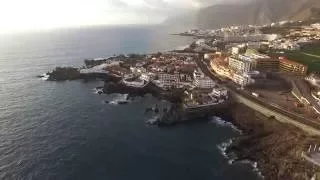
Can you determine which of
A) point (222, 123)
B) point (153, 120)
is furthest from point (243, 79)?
point (153, 120)

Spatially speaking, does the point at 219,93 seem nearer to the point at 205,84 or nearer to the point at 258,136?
the point at 205,84

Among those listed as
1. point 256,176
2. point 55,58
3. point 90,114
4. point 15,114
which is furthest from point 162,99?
point 55,58

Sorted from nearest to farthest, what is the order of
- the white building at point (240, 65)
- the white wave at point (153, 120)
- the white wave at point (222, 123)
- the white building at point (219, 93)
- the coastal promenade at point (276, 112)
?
the coastal promenade at point (276, 112)
the white wave at point (222, 123)
the white wave at point (153, 120)
the white building at point (219, 93)
the white building at point (240, 65)

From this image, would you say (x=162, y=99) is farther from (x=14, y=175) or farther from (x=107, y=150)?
(x=14, y=175)

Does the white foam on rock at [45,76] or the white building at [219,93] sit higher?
the white building at [219,93]

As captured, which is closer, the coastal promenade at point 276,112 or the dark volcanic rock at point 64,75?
the coastal promenade at point 276,112

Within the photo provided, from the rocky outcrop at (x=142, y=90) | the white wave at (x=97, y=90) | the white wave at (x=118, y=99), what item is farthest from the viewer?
the white wave at (x=97, y=90)

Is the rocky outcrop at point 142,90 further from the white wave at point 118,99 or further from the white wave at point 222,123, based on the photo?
the white wave at point 222,123

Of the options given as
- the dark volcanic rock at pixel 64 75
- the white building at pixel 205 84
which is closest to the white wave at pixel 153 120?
the white building at pixel 205 84
